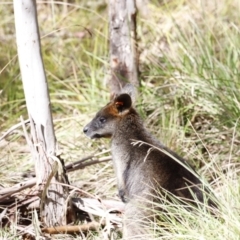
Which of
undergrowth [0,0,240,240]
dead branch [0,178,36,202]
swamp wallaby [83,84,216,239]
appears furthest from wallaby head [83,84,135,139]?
dead branch [0,178,36,202]

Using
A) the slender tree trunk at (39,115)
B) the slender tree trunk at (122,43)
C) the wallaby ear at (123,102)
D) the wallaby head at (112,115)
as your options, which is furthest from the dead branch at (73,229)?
the slender tree trunk at (122,43)

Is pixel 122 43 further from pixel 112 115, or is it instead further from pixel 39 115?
pixel 39 115

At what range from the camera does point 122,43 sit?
6445 millimetres

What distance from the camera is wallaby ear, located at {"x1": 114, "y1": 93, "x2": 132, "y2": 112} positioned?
5430 mm

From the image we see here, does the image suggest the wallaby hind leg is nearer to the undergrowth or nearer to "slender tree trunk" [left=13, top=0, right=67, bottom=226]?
the undergrowth

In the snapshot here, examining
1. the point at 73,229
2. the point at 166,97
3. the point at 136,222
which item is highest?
the point at 166,97

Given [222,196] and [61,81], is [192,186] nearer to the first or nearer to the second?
[222,196]

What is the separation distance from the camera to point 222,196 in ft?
15.6

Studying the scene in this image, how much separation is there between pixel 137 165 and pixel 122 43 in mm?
1574

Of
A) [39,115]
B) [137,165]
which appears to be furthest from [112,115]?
[39,115]

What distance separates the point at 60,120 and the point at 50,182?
5.66ft

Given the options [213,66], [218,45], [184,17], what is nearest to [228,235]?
[213,66]

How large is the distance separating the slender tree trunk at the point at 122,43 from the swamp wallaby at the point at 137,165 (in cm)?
81

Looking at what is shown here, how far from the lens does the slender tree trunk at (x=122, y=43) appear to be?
634 centimetres
